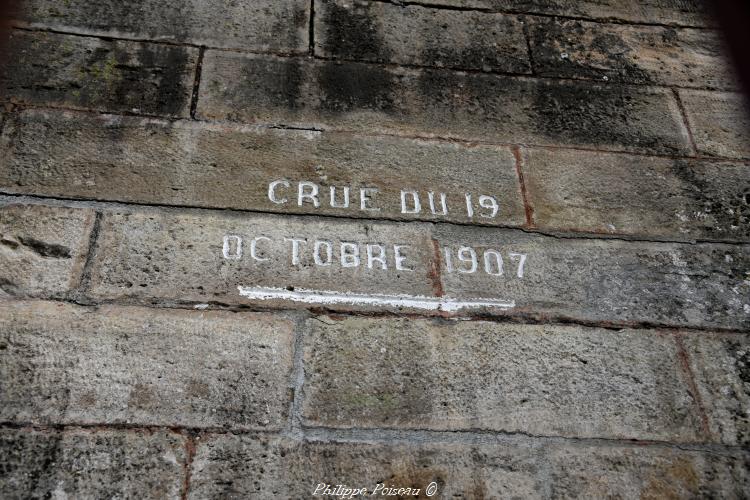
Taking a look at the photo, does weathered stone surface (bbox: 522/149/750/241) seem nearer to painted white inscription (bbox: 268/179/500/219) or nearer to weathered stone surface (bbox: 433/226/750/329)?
weathered stone surface (bbox: 433/226/750/329)

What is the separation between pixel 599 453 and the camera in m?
1.91

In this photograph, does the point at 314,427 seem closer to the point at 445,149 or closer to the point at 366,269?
the point at 366,269

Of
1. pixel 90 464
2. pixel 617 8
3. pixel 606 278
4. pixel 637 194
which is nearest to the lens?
pixel 90 464

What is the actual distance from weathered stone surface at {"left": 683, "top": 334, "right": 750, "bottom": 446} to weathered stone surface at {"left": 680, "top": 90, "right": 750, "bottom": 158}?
881 millimetres

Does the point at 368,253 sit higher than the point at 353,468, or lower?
higher

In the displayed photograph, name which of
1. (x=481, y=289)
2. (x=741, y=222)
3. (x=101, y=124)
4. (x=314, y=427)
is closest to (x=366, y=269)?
(x=481, y=289)

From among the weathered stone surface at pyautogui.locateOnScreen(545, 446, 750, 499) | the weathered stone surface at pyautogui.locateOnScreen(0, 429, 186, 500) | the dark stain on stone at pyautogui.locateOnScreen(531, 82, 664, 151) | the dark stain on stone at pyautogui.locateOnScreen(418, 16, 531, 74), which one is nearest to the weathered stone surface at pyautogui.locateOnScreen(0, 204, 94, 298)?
the weathered stone surface at pyautogui.locateOnScreen(0, 429, 186, 500)

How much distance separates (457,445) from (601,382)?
0.53 meters

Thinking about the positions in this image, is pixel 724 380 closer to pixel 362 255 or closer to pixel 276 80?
pixel 362 255

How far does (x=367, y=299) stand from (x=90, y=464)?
95 cm

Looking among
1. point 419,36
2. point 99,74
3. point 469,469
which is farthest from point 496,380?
point 99,74

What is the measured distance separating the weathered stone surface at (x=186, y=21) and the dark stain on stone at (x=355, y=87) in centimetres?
19

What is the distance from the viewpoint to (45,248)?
2.06m

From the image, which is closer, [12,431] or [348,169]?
[12,431]
